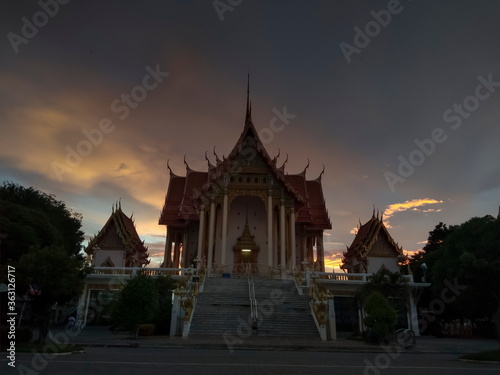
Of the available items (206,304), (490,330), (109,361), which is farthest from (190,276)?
(490,330)

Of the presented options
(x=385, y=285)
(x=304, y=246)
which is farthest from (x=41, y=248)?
(x=304, y=246)

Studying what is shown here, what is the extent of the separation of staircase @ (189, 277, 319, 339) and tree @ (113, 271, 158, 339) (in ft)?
6.44

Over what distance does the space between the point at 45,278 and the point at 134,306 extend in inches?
170

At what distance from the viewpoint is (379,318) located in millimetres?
14273

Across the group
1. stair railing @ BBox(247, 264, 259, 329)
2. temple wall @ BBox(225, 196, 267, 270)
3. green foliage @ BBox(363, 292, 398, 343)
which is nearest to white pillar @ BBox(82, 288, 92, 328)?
stair railing @ BBox(247, 264, 259, 329)

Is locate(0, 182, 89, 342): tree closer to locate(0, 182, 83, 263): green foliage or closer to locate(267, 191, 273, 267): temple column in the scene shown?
locate(0, 182, 83, 263): green foliage

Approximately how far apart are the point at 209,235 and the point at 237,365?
57.4 ft

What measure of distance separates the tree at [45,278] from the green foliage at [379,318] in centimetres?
1014

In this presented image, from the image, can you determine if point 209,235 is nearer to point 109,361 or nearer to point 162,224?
point 162,224

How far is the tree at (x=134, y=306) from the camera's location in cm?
1441

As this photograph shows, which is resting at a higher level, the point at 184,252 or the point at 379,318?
the point at 184,252

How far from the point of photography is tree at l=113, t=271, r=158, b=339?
14.4 meters

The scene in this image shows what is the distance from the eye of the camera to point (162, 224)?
29875 millimetres

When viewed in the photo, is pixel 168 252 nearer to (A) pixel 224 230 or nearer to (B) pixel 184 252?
(B) pixel 184 252
